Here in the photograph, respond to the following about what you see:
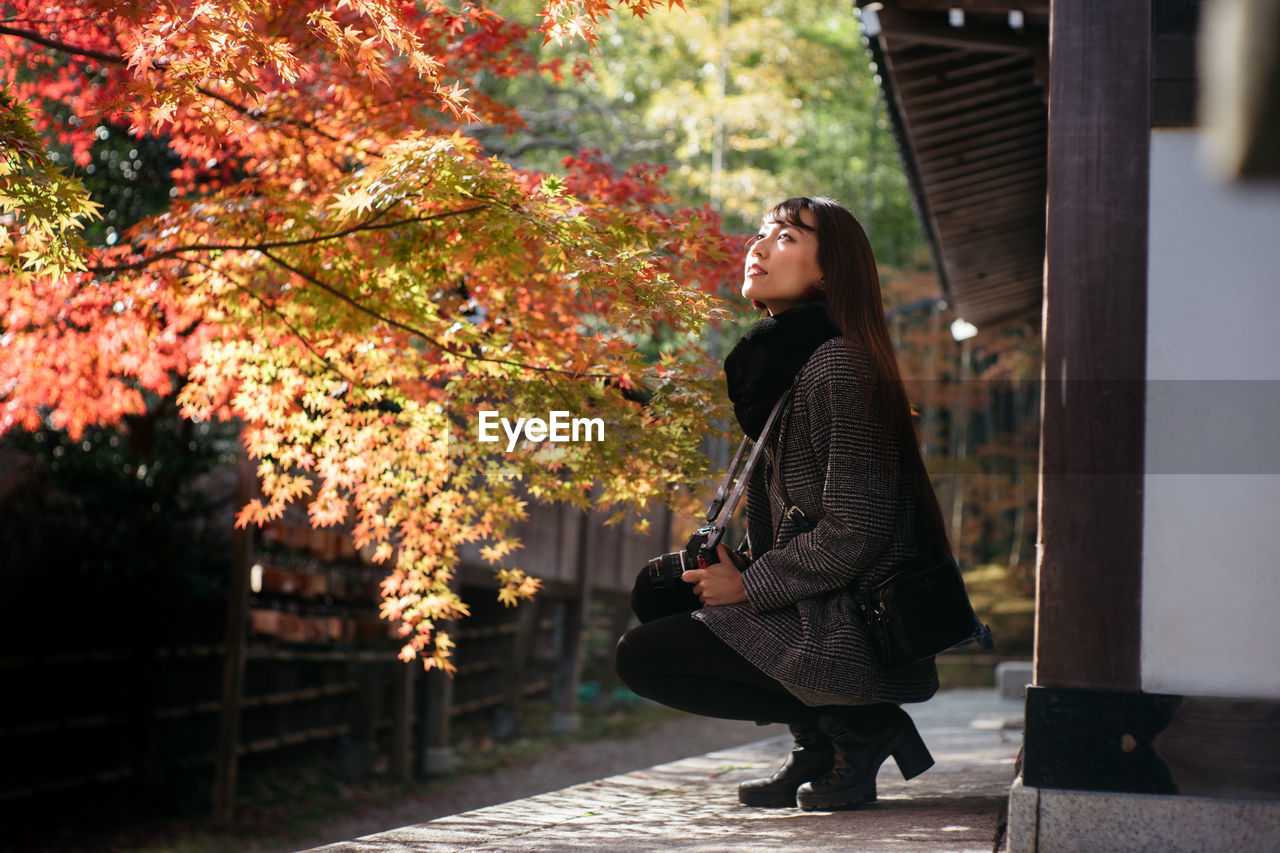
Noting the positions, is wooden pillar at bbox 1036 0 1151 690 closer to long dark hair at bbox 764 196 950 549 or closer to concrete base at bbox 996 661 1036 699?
long dark hair at bbox 764 196 950 549

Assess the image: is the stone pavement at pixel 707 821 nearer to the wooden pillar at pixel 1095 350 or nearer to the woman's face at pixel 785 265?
the wooden pillar at pixel 1095 350

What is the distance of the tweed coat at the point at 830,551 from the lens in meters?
2.83

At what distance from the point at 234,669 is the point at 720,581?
248 inches

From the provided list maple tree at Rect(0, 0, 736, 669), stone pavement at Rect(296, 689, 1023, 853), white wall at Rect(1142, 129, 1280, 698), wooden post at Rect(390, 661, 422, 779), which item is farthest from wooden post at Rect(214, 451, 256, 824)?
white wall at Rect(1142, 129, 1280, 698)

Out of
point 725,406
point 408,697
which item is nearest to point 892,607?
point 725,406

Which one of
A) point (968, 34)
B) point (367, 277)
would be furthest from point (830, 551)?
point (968, 34)

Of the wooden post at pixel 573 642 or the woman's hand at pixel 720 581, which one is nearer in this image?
the woman's hand at pixel 720 581

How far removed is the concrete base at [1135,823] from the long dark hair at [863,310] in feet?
2.32

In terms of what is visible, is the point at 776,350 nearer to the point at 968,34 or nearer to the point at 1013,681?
the point at 968,34

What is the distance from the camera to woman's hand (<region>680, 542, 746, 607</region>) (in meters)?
2.99

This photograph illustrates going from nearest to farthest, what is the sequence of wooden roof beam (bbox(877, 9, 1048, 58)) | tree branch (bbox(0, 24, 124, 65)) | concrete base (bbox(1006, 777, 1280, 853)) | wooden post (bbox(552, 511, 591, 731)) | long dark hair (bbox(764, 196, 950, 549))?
concrete base (bbox(1006, 777, 1280, 853)), long dark hair (bbox(764, 196, 950, 549)), tree branch (bbox(0, 24, 124, 65)), wooden roof beam (bbox(877, 9, 1048, 58)), wooden post (bbox(552, 511, 591, 731))

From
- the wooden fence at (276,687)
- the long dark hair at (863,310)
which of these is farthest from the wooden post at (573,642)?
the long dark hair at (863,310)

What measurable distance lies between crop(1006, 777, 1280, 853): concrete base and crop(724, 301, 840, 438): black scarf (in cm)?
122

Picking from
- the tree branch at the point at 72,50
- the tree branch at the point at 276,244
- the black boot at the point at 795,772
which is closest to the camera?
the black boot at the point at 795,772
